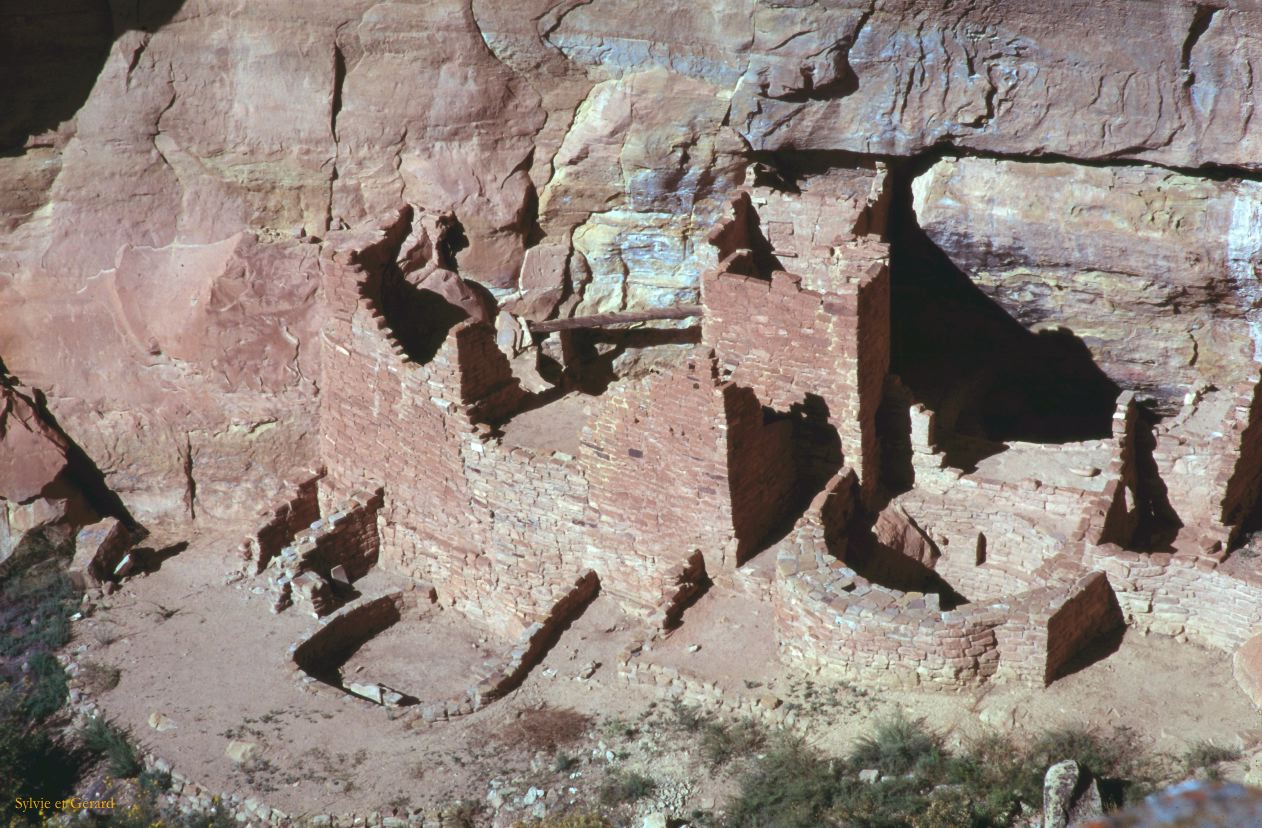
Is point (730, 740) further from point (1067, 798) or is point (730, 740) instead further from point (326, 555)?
point (326, 555)

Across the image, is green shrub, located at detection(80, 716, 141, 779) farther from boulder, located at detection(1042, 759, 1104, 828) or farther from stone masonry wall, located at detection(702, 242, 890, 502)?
boulder, located at detection(1042, 759, 1104, 828)

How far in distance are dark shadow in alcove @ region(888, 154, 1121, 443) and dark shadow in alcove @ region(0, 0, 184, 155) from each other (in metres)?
8.66

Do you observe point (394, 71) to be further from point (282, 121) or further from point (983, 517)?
point (983, 517)

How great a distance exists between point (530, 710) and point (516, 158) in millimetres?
6267

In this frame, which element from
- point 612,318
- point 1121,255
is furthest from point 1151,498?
point 612,318

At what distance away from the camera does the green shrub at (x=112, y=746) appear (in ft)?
51.4

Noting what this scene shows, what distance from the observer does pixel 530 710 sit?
15.6 m

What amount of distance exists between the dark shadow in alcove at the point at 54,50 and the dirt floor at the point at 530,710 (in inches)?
229

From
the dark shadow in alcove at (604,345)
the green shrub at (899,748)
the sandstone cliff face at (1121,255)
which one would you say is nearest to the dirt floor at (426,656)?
the dark shadow in alcove at (604,345)

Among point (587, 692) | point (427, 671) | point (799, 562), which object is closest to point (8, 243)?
point (427, 671)

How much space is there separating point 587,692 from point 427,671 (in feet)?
7.39

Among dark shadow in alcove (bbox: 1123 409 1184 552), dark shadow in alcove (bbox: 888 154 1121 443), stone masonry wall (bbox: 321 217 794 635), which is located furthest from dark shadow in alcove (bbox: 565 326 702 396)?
dark shadow in alcove (bbox: 1123 409 1184 552)

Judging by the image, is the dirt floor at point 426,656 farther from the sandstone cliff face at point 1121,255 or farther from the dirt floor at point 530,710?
the sandstone cliff face at point 1121,255

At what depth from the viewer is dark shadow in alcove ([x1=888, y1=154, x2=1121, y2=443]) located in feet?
60.7
